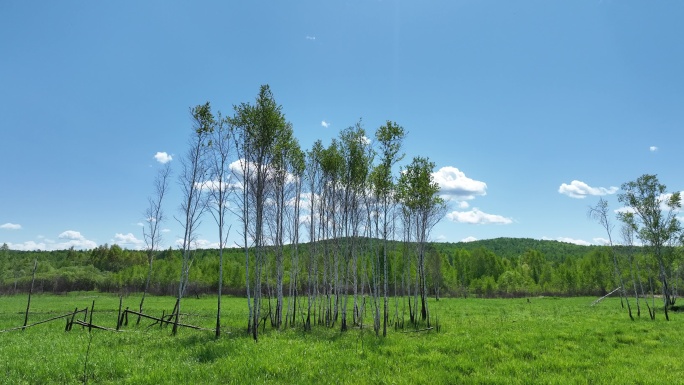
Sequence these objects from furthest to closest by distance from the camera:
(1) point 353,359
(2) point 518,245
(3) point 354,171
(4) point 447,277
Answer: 1. (2) point 518,245
2. (4) point 447,277
3. (3) point 354,171
4. (1) point 353,359

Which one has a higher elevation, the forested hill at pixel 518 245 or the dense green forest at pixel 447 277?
the forested hill at pixel 518 245

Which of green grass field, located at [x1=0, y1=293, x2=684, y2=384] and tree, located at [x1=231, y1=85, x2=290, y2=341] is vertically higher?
tree, located at [x1=231, y1=85, x2=290, y2=341]

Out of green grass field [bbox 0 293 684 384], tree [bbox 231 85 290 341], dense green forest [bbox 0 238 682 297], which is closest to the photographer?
green grass field [bbox 0 293 684 384]

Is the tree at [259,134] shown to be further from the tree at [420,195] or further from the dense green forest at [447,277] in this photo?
the dense green forest at [447,277]

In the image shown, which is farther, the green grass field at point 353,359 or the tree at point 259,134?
the tree at point 259,134

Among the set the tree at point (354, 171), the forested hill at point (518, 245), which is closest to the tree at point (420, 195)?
the tree at point (354, 171)

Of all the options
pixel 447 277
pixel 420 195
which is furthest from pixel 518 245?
pixel 420 195

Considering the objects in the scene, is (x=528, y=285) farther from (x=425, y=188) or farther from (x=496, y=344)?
(x=496, y=344)

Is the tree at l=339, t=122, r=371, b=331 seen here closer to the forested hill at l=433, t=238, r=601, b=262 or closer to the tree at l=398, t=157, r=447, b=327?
the tree at l=398, t=157, r=447, b=327

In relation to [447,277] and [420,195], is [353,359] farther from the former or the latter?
[447,277]

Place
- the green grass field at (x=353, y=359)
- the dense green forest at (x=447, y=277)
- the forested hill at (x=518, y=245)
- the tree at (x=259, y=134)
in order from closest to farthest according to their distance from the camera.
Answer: the green grass field at (x=353, y=359) → the tree at (x=259, y=134) → the dense green forest at (x=447, y=277) → the forested hill at (x=518, y=245)

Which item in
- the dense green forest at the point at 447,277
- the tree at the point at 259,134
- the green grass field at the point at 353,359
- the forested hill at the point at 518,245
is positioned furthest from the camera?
the forested hill at the point at 518,245

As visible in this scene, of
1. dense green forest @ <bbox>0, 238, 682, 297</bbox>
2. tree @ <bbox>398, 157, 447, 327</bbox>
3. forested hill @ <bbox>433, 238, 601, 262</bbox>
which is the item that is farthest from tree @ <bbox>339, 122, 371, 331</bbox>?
forested hill @ <bbox>433, 238, 601, 262</bbox>

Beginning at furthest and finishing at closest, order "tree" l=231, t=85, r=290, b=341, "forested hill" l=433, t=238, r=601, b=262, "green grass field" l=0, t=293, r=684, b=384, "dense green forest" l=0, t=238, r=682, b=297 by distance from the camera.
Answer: "forested hill" l=433, t=238, r=601, b=262 < "dense green forest" l=0, t=238, r=682, b=297 < "tree" l=231, t=85, r=290, b=341 < "green grass field" l=0, t=293, r=684, b=384
